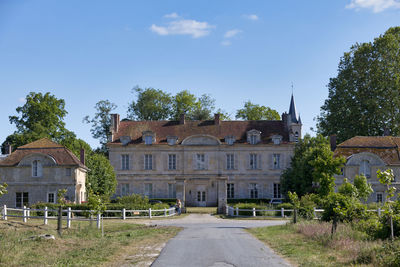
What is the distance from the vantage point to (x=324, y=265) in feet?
41.3

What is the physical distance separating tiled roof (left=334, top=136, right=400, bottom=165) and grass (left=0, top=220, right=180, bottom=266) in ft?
80.6

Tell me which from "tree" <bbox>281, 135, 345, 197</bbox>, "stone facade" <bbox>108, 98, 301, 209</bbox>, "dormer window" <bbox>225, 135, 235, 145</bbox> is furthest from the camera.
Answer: "dormer window" <bbox>225, 135, 235, 145</bbox>

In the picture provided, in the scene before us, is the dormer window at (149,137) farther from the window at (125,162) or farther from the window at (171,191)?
the window at (171,191)

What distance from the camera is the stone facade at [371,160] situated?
41625mm

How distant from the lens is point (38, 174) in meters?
41.5

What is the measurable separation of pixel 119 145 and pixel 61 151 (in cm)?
834

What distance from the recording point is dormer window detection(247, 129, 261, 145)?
160 feet

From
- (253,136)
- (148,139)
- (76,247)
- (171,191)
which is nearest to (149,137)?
(148,139)

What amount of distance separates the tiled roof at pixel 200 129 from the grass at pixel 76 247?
27844 millimetres

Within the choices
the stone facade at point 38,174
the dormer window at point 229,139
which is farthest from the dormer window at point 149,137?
the stone facade at point 38,174

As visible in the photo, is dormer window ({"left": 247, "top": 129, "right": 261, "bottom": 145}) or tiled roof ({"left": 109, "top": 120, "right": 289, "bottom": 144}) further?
tiled roof ({"left": 109, "top": 120, "right": 289, "bottom": 144})

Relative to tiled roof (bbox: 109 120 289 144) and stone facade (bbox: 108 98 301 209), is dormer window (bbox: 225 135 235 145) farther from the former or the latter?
tiled roof (bbox: 109 120 289 144)

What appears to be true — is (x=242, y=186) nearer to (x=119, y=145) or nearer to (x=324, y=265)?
(x=119, y=145)

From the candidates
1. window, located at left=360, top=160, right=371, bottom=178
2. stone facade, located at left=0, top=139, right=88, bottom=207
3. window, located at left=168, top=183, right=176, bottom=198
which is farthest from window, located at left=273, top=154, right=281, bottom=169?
stone facade, located at left=0, top=139, right=88, bottom=207
